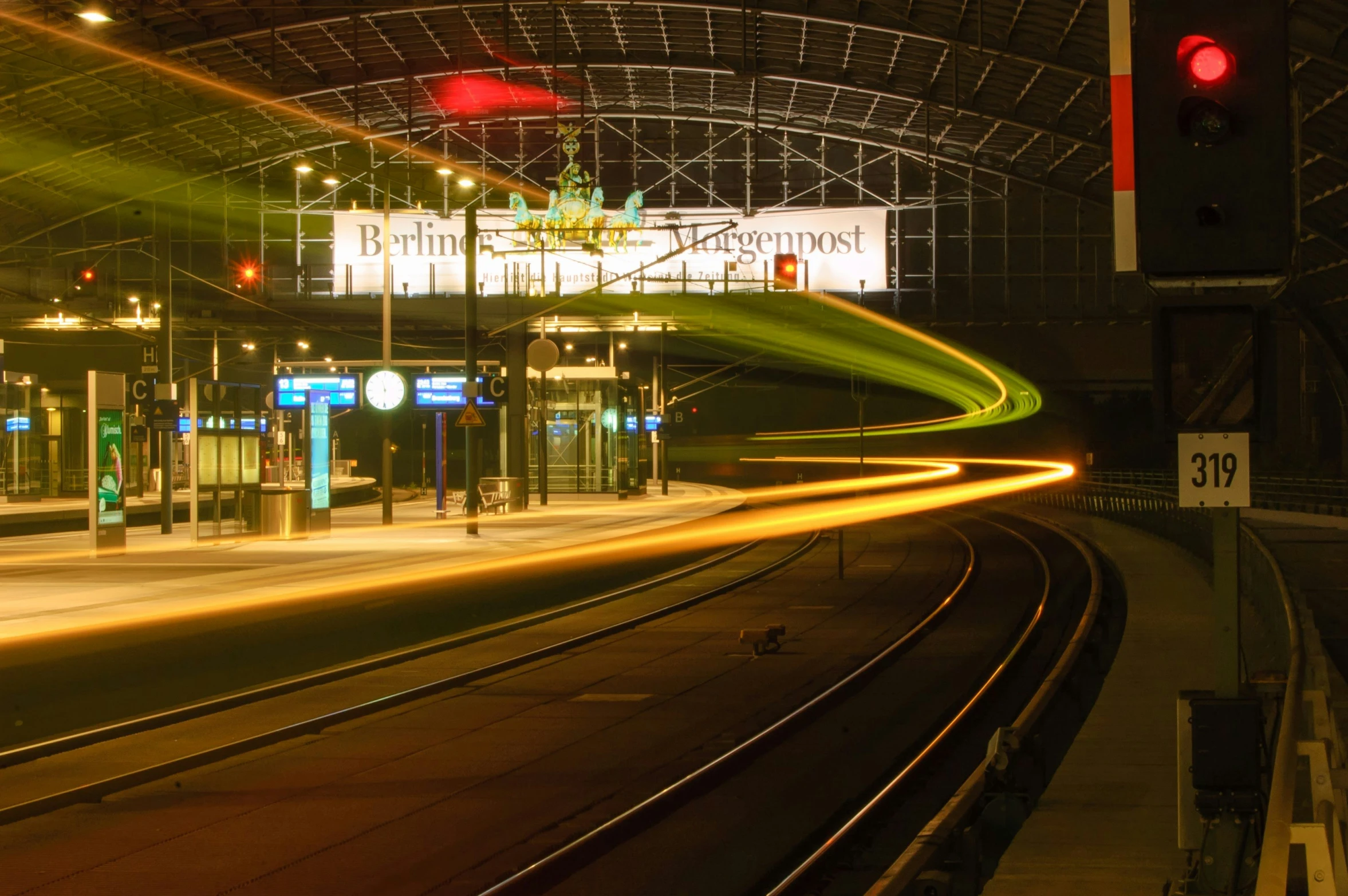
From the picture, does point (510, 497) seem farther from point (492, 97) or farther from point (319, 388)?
point (492, 97)

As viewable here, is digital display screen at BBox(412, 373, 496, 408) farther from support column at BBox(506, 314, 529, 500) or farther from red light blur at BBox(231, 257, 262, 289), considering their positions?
red light blur at BBox(231, 257, 262, 289)

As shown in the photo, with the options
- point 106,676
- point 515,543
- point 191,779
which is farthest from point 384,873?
point 515,543

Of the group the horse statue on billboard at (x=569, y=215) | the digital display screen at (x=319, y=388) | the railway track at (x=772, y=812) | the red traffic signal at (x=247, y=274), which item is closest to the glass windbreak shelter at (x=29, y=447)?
the red traffic signal at (x=247, y=274)

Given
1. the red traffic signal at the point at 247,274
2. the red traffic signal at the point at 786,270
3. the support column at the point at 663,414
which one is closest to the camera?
the red traffic signal at the point at 786,270

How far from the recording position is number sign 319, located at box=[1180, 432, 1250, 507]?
20.4ft

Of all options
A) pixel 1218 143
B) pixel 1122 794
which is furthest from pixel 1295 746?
pixel 1122 794

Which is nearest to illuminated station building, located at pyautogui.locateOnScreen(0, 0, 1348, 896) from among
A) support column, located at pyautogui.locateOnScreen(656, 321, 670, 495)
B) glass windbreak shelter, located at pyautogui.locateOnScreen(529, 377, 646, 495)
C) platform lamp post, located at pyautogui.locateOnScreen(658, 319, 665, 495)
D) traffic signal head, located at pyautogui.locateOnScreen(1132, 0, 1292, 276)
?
traffic signal head, located at pyautogui.locateOnScreen(1132, 0, 1292, 276)

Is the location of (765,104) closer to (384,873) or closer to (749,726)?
(749,726)

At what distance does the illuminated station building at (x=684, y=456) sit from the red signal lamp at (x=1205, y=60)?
0.8 inches

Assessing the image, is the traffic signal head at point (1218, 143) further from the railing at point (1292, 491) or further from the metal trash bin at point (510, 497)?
the metal trash bin at point (510, 497)

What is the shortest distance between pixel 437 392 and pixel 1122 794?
1184 inches

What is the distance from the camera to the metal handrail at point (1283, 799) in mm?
4883

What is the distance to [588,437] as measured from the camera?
192 ft

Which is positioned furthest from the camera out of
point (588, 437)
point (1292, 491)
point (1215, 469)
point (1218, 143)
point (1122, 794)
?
point (588, 437)
